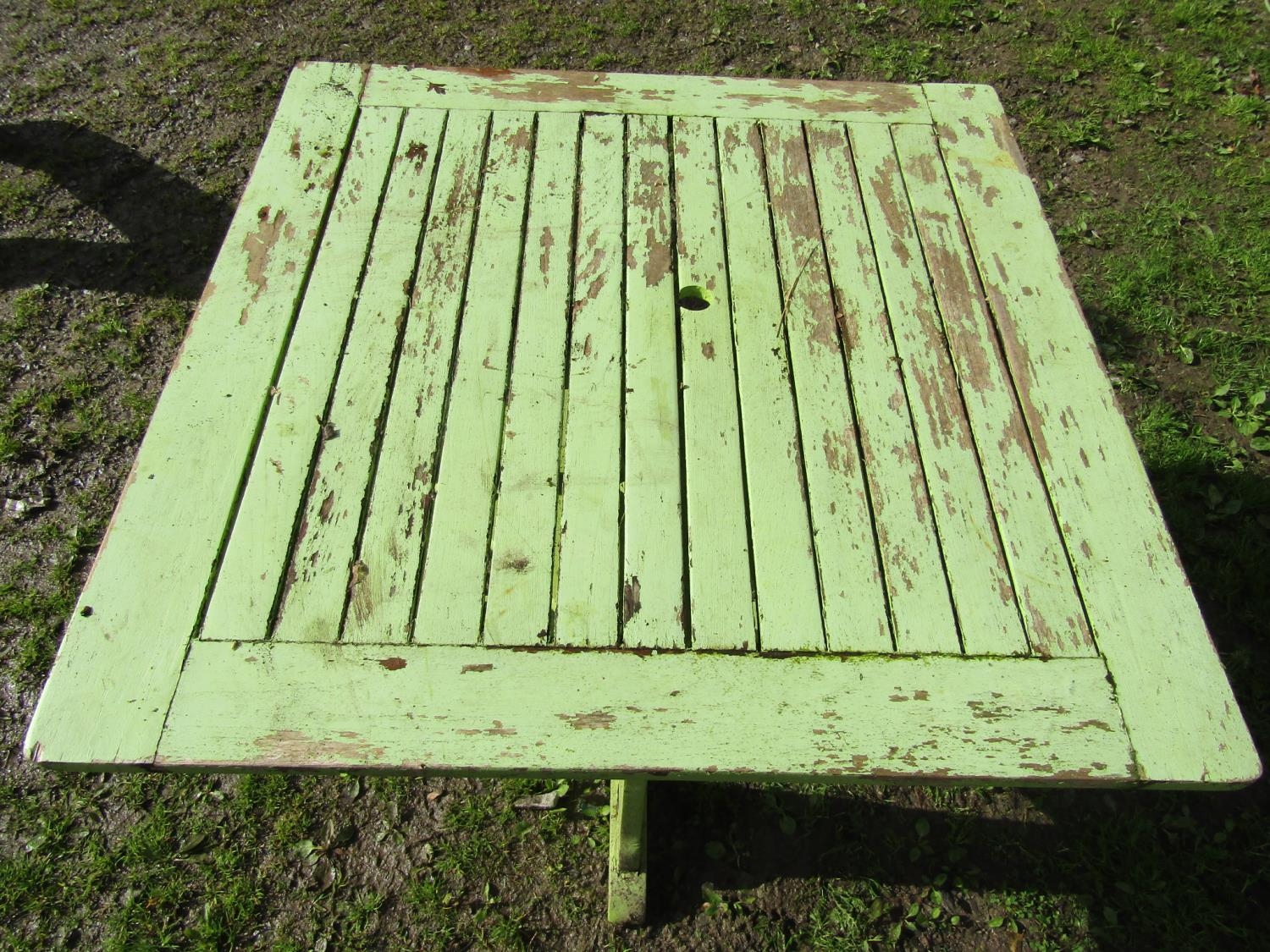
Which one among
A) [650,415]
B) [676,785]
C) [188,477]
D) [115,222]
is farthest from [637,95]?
[115,222]

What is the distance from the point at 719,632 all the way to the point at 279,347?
0.92m

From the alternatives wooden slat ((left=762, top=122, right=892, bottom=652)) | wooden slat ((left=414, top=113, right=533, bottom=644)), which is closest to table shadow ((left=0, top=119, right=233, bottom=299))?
wooden slat ((left=414, top=113, right=533, bottom=644))

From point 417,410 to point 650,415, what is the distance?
39 centimetres

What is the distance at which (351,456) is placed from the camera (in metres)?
1.43

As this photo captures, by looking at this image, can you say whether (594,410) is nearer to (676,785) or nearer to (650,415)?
(650,415)

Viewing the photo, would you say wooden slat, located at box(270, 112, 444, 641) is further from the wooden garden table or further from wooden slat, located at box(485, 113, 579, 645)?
wooden slat, located at box(485, 113, 579, 645)

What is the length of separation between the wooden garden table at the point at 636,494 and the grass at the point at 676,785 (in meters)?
0.39

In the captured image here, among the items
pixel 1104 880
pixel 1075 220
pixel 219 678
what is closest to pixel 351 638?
pixel 219 678

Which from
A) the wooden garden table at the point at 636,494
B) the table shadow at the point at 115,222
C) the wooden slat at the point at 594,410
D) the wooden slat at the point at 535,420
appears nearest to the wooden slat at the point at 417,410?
the wooden garden table at the point at 636,494

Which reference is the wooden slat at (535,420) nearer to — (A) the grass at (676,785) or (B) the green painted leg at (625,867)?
(B) the green painted leg at (625,867)

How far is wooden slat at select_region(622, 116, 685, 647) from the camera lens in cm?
130

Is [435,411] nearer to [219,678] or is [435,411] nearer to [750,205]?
[219,678]

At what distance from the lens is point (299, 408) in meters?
1.49

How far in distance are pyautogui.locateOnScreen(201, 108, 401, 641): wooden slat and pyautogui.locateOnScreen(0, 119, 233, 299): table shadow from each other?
1509 millimetres
